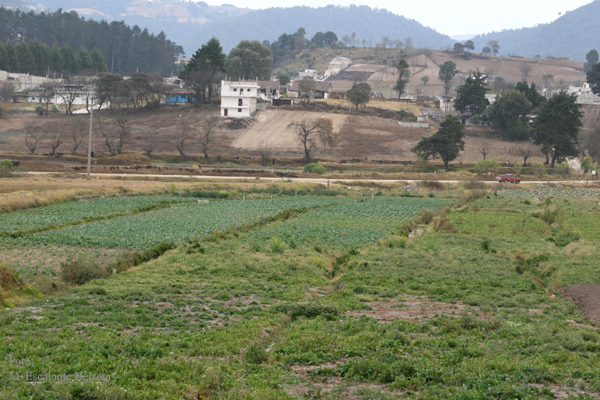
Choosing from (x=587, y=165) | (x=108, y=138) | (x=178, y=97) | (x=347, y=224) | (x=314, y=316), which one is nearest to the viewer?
(x=314, y=316)

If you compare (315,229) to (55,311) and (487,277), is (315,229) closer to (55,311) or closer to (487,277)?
(487,277)

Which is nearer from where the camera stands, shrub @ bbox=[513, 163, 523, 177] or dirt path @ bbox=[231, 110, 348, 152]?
shrub @ bbox=[513, 163, 523, 177]

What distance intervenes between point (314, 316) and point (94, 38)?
188 m

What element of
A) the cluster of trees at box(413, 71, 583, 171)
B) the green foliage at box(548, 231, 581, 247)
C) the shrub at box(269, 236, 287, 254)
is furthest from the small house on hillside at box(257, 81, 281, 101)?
the shrub at box(269, 236, 287, 254)

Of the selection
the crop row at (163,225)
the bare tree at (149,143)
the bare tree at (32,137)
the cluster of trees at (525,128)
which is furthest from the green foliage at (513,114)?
the bare tree at (32,137)

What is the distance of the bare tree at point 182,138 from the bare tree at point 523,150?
2237 inches

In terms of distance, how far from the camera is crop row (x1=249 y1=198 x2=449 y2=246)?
94.7 ft

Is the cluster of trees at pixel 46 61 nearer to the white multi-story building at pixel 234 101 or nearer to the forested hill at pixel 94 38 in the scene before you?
the forested hill at pixel 94 38

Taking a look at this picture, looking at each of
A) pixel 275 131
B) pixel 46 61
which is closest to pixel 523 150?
pixel 275 131

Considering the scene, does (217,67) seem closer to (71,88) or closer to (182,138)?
(71,88)

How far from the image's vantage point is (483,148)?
91062mm

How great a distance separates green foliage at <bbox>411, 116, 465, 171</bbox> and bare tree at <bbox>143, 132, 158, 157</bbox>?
4199cm

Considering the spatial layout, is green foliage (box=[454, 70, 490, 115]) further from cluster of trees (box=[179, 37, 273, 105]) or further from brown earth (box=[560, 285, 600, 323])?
brown earth (box=[560, 285, 600, 323])

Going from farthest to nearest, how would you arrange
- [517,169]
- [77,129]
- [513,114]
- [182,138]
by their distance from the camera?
[513,114], [77,129], [182,138], [517,169]
